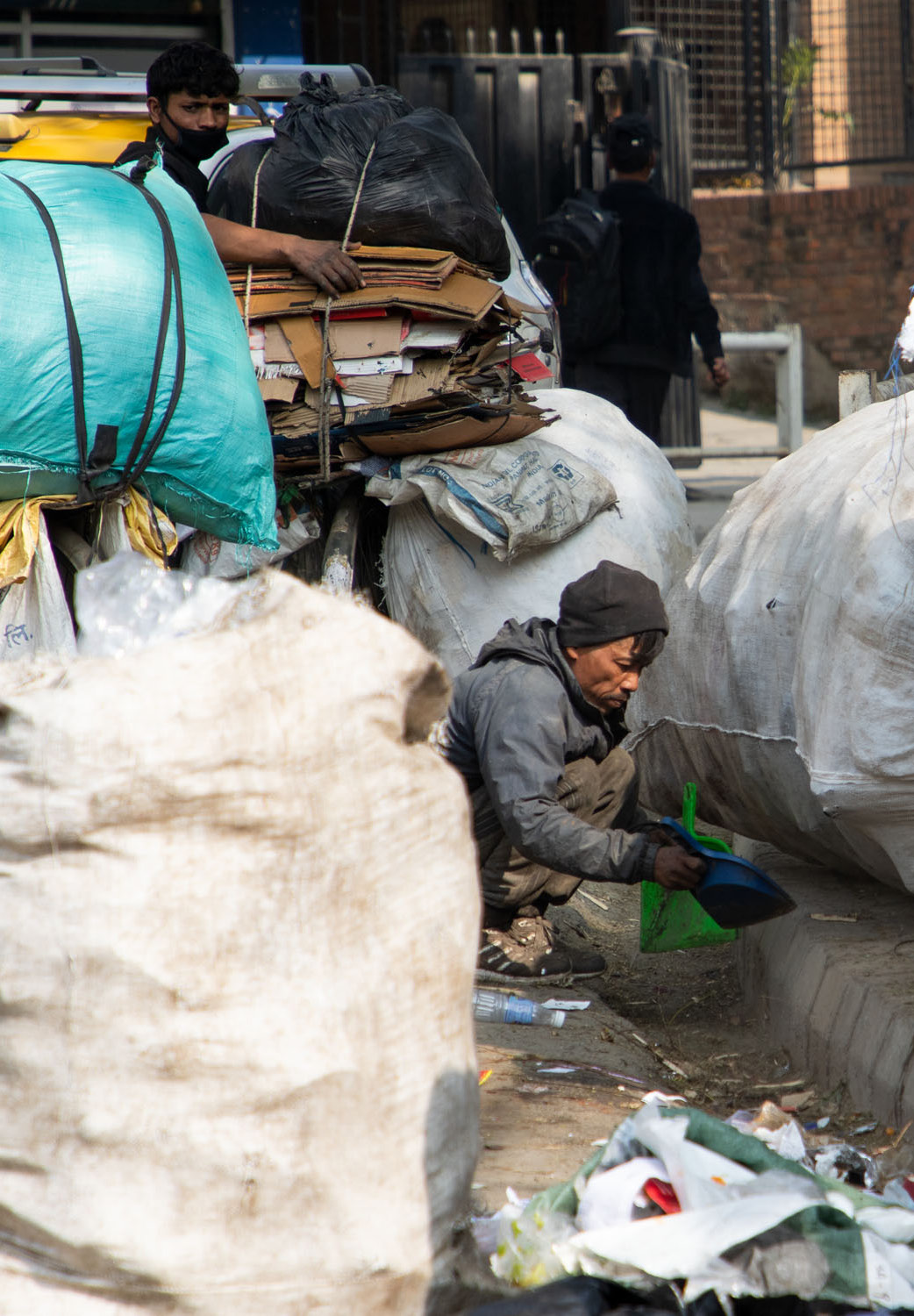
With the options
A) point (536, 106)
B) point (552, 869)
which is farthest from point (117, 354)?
point (536, 106)

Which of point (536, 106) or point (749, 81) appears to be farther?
point (749, 81)

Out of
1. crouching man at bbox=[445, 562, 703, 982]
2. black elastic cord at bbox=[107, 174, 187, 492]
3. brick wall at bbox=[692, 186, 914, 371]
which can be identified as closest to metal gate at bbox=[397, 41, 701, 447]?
brick wall at bbox=[692, 186, 914, 371]

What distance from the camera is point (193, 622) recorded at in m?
1.95

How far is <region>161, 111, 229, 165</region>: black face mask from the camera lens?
3.93 m

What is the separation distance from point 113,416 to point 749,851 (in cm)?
192

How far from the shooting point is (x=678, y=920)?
333 cm

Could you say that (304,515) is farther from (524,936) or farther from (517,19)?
(517,19)

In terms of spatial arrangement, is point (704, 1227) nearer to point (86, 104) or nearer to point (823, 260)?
point (86, 104)

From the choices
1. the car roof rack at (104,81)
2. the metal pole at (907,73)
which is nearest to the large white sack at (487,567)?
the car roof rack at (104,81)

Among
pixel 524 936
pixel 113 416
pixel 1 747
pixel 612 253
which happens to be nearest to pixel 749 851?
pixel 524 936

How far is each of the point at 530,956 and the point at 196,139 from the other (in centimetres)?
226

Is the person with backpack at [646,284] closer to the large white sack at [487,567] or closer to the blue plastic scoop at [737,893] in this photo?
the large white sack at [487,567]

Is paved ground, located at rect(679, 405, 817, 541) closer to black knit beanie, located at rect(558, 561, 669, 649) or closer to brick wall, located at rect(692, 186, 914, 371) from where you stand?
brick wall, located at rect(692, 186, 914, 371)

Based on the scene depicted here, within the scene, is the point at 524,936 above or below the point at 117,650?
below
